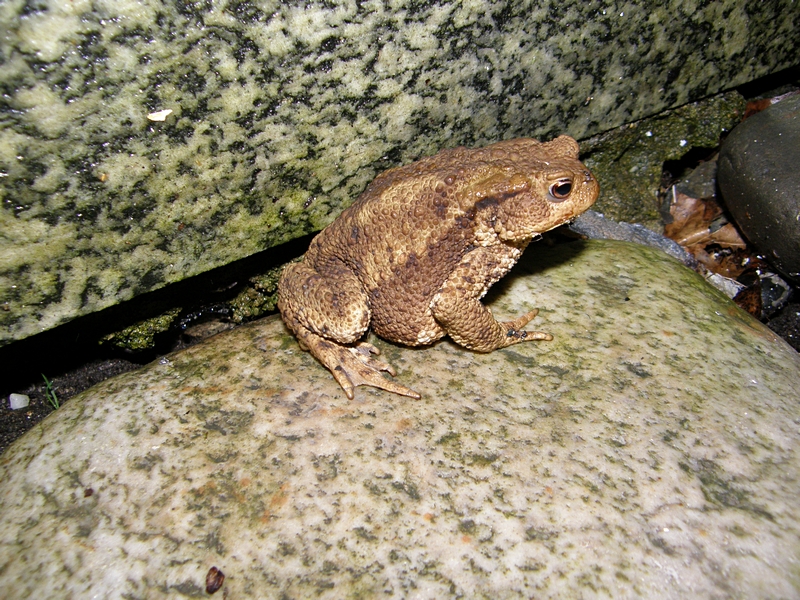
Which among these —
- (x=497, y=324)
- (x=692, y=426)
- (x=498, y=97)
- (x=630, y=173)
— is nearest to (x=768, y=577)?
(x=692, y=426)

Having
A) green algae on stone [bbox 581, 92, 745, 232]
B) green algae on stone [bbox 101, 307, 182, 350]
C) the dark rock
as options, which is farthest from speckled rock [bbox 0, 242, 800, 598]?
green algae on stone [bbox 581, 92, 745, 232]

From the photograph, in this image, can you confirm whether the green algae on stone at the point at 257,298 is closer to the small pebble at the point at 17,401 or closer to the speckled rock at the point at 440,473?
the speckled rock at the point at 440,473

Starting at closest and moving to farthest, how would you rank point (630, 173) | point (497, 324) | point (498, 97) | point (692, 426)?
1. point (692, 426)
2. point (497, 324)
3. point (498, 97)
4. point (630, 173)

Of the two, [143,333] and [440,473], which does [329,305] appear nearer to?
[440,473]

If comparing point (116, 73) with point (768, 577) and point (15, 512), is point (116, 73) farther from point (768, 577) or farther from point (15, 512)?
point (768, 577)

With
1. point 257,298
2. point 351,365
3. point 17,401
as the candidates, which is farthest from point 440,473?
point 17,401

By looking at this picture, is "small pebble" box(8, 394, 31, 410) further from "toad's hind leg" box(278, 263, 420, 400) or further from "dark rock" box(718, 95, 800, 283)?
"dark rock" box(718, 95, 800, 283)
